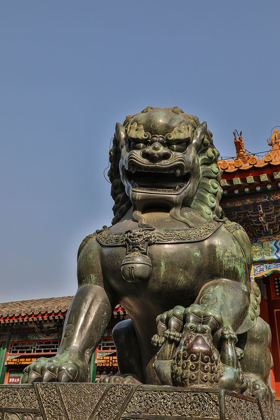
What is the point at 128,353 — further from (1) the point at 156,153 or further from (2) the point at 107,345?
(2) the point at 107,345

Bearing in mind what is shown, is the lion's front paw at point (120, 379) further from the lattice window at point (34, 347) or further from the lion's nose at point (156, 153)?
the lattice window at point (34, 347)

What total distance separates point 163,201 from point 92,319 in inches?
29.1

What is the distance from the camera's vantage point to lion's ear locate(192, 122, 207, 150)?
107 inches

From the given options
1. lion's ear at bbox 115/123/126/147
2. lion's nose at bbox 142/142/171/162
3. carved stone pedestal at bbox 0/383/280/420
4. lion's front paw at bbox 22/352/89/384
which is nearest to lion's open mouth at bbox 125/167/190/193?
lion's nose at bbox 142/142/171/162

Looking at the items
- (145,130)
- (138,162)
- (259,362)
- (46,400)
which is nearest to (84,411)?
(46,400)

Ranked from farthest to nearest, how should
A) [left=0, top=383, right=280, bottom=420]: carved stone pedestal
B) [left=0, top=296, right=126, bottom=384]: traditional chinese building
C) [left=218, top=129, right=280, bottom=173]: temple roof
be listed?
[left=0, top=296, right=126, bottom=384]: traditional chinese building → [left=218, top=129, right=280, bottom=173]: temple roof → [left=0, top=383, right=280, bottom=420]: carved stone pedestal

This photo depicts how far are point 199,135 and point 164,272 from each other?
0.86 metres

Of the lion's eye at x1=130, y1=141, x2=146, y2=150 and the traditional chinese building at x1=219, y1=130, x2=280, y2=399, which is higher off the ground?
the lion's eye at x1=130, y1=141, x2=146, y2=150

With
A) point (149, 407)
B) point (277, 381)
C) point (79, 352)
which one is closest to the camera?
point (149, 407)

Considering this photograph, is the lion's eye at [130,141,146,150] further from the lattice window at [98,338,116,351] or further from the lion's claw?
the lattice window at [98,338,116,351]

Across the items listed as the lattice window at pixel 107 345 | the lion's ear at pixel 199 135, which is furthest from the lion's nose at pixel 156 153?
the lattice window at pixel 107 345

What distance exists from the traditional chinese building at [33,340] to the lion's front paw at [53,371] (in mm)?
10099

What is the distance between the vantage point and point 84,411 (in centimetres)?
182

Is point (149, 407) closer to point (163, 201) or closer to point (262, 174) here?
point (163, 201)
